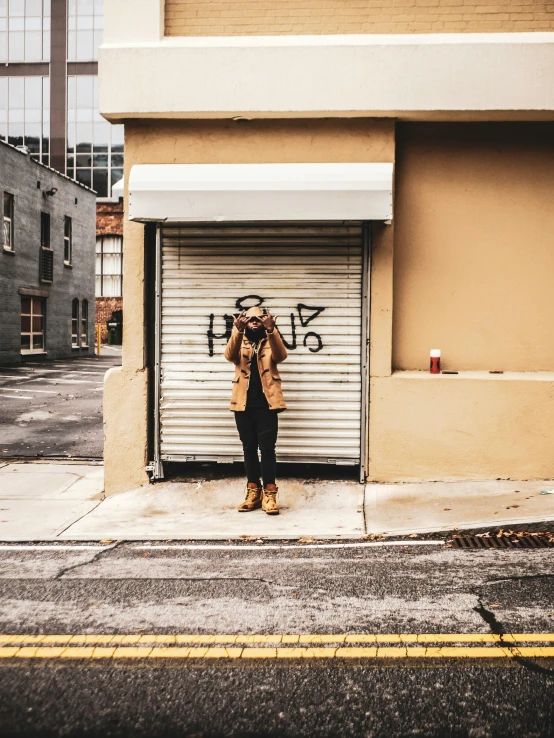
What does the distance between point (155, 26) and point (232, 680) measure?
23.8 feet

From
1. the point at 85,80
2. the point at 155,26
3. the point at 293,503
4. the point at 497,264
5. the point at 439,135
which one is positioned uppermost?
the point at 85,80

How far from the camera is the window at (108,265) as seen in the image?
49.9 metres

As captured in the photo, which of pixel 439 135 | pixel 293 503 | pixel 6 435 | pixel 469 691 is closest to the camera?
pixel 469 691

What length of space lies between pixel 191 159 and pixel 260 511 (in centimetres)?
398

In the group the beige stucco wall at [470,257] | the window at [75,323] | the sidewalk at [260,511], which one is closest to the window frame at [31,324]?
the window at [75,323]

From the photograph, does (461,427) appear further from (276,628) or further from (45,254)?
(45,254)

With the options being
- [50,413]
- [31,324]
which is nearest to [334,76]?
[50,413]

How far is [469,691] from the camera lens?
137 inches

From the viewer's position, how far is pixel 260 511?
7773 millimetres

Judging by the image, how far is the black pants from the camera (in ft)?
25.0

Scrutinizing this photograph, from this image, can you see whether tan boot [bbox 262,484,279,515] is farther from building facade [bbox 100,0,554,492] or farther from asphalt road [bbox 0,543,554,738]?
asphalt road [bbox 0,543,554,738]

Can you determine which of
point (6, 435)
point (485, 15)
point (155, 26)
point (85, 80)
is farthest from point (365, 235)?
point (85, 80)

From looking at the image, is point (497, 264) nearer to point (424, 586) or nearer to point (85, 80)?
point (424, 586)

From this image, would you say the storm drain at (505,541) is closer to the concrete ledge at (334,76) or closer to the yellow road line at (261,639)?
the yellow road line at (261,639)
